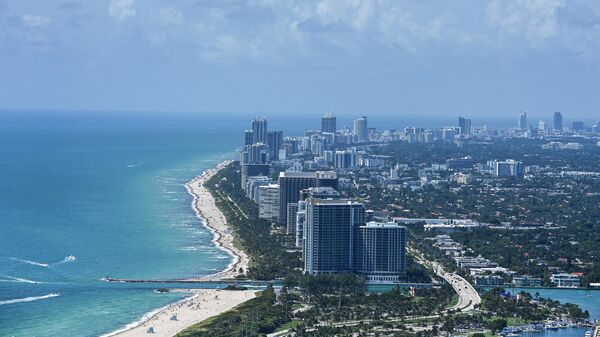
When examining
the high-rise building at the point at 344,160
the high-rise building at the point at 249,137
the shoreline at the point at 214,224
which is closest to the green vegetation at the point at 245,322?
the shoreline at the point at 214,224

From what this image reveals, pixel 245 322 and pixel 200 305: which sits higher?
pixel 245 322

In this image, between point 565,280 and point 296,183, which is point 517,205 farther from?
point 565,280

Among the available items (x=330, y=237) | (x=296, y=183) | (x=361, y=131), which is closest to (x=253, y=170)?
(x=296, y=183)

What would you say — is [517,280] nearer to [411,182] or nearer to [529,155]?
[411,182]

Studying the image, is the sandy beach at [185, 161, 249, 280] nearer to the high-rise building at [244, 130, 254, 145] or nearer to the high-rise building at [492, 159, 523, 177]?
the high-rise building at [244, 130, 254, 145]

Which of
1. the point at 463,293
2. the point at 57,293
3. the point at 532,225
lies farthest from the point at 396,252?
the point at 532,225

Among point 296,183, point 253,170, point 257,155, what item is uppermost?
point 257,155

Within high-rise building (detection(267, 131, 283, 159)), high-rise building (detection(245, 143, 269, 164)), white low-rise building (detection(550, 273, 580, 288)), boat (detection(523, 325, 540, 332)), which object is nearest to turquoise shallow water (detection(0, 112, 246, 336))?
high-rise building (detection(245, 143, 269, 164))
